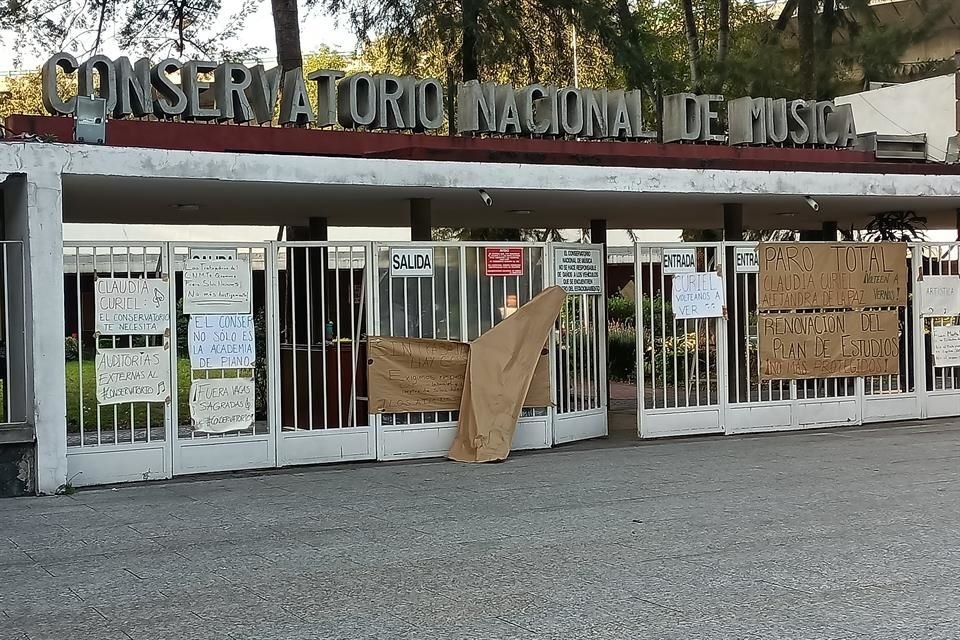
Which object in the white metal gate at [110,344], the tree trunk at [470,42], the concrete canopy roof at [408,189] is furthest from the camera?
the tree trunk at [470,42]

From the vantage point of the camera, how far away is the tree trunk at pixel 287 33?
1750 cm

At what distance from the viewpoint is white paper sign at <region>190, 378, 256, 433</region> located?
34.9 ft

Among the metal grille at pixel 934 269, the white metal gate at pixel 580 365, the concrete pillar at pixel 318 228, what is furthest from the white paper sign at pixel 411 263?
the metal grille at pixel 934 269

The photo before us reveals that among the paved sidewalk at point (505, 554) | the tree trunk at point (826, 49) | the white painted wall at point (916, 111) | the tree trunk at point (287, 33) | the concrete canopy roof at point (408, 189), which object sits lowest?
the paved sidewalk at point (505, 554)

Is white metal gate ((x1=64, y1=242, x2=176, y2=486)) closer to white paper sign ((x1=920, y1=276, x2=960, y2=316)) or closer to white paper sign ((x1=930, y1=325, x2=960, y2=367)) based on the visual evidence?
white paper sign ((x1=920, y1=276, x2=960, y2=316))

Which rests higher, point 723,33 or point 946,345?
point 723,33

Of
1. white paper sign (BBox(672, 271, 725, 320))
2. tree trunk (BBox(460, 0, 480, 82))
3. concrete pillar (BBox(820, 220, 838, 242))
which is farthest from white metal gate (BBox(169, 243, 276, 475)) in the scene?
concrete pillar (BBox(820, 220, 838, 242))

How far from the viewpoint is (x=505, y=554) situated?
734cm

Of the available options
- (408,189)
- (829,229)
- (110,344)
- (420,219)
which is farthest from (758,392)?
(110,344)

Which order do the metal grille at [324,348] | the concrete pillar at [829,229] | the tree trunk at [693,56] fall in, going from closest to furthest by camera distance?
1. the metal grille at [324,348]
2. the concrete pillar at [829,229]
3. the tree trunk at [693,56]

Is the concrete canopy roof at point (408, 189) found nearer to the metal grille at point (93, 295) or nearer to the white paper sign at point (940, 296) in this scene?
the metal grille at point (93, 295)

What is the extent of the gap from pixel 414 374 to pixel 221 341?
2.03 m

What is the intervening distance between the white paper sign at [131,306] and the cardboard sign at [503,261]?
3.35 metres

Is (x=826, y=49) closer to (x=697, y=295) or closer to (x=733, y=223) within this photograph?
(x=733, y=223)
